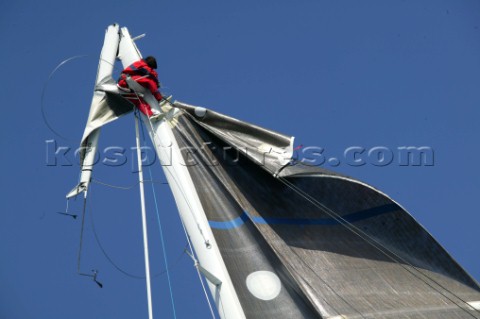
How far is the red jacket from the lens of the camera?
42.4ft

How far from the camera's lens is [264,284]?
11.3 meters

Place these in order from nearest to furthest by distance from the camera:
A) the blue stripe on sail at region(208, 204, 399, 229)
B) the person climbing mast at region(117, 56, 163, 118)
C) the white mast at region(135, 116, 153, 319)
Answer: the white mast at region(135, 116, 153, 319), the blue stripe on sail at region(208, 204, 399, 229), the person climbing mast at region(117, 56, 163, 118)

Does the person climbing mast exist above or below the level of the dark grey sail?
above

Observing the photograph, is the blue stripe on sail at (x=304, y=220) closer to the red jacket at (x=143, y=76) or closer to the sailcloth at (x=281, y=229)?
the sailcloth at (x=281, y=229)

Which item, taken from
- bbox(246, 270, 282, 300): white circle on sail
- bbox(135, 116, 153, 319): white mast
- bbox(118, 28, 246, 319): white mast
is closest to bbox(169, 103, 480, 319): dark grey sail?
bbox(246, 270, 282, 300): white circle on sail

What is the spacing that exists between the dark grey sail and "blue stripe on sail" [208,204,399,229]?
17 mm

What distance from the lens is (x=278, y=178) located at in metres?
12.1

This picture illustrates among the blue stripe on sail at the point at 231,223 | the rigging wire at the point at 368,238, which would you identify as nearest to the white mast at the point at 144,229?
the blue stripe on sail at the point at 231,223

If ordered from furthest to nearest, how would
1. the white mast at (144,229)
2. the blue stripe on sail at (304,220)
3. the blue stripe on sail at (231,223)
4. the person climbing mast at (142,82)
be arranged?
the person climbing mast at (142,82)
the blue stripe on sail at (304,220)
the blue stripe on sail at (231,223)
the white mast at (144,229)

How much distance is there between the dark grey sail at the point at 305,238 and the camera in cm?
1125

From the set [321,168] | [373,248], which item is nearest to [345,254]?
[373,248]

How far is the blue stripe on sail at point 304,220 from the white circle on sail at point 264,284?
928mm

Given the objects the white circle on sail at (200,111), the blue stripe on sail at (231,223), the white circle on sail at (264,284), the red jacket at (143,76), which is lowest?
the white circle on sail at (264,284)

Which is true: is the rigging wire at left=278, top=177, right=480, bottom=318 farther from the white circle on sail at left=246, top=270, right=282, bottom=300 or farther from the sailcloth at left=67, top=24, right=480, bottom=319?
the white circle on sail at left=246, top=270, right=282, bottom=300
